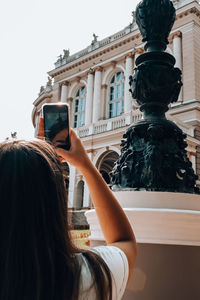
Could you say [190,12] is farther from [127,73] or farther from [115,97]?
[115,97]

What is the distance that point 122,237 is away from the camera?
1.00 metres

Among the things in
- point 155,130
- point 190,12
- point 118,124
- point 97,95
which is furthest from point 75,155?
point 97,95

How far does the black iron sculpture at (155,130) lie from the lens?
2.36m

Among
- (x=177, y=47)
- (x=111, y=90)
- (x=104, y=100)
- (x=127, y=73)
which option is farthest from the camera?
(x=111, y=90)

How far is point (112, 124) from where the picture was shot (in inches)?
719

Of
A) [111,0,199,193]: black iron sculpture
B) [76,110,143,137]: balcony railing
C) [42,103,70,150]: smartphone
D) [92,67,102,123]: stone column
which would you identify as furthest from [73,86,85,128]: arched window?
[42,103,70,150]: smartphone

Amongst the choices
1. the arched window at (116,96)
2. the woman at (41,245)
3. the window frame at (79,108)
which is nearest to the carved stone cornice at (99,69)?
the arched window at (116,96)

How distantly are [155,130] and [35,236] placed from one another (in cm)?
178

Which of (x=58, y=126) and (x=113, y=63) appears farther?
(x=113, y=63)

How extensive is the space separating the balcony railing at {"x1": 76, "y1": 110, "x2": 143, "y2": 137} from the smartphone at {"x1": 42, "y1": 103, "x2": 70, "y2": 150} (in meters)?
15.3

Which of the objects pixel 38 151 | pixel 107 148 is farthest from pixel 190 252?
pixel 107 148

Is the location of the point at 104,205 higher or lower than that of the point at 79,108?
lower

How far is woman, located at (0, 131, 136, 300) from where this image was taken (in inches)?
29.1

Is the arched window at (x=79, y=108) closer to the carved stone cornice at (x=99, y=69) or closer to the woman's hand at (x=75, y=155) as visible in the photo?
the carved stone cornice at (x=99, y=69)
